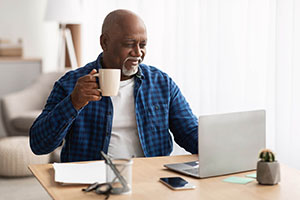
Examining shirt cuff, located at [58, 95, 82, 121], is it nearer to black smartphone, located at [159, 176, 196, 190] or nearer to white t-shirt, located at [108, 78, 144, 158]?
white t-shirt, located at [108, 78, 144, 158]

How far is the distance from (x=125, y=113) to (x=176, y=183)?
66cm

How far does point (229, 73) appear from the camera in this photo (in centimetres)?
311

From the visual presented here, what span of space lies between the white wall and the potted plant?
4.49 m

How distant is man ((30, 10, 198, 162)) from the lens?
1886mm

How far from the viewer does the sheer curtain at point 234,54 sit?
2719 millimetres

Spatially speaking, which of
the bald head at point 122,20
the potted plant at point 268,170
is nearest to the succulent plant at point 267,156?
the potted plant at point 268,170

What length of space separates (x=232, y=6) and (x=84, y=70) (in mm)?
1409

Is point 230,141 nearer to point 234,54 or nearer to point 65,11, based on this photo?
point 234,54

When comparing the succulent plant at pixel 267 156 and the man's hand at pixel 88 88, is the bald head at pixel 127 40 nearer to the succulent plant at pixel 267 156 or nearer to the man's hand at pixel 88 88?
the man's hand at pixel 88 88

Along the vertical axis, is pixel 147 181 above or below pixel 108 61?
below

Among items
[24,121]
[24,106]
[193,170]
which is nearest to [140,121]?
[193,170]

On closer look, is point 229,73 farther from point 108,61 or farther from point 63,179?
point 63,179

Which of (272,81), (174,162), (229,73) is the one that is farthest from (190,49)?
(174,162)

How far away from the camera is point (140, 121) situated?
195 cm
